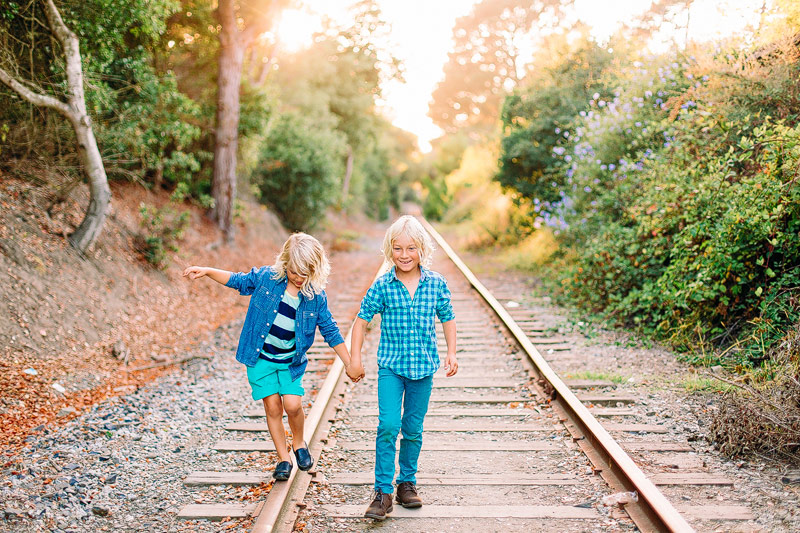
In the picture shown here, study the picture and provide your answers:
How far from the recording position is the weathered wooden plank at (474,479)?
365cm

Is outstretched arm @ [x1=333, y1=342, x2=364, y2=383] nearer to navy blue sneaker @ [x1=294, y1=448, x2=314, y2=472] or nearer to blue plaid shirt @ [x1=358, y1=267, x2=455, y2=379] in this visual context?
blue plaid shirt @ [x1=358, y1=267, x2=455, y2=379]

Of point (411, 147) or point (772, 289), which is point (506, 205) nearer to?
point (772, 289)

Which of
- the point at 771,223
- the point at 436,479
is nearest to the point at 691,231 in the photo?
the point at 771,223

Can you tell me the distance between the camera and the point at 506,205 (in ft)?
54.4

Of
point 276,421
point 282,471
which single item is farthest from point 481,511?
point 276,421

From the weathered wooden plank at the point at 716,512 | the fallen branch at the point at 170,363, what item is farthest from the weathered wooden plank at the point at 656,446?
the fallen branch at the point at 170,363

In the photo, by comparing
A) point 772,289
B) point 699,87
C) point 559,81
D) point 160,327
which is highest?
point 559,81

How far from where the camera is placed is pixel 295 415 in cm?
358

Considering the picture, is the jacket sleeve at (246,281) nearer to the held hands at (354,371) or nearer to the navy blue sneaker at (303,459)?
the held hands at (354,371)

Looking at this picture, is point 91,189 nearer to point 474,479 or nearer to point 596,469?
point 474,479

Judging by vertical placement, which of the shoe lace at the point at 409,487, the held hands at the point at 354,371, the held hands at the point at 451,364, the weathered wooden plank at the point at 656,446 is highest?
the held hands at the point at 451,364

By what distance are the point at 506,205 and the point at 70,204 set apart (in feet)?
36.9

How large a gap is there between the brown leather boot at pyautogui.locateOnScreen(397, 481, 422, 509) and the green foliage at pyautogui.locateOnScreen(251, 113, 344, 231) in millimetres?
13870

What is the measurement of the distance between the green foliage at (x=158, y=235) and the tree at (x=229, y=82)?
6.66ft
